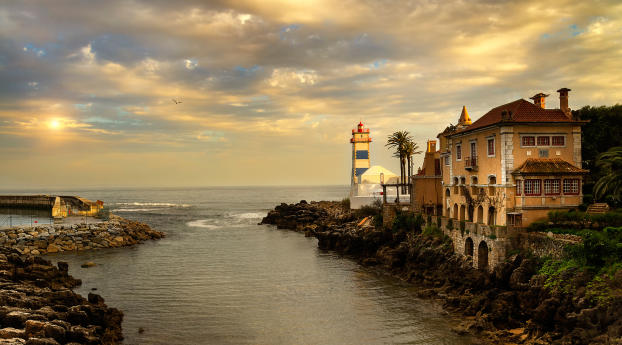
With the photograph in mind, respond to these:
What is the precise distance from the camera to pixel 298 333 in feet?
75.7

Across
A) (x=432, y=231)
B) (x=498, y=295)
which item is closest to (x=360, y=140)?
(x=432, y=231)

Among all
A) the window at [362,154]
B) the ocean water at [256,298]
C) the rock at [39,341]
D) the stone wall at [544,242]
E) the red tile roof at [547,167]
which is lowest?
the ocean water at [256,298]

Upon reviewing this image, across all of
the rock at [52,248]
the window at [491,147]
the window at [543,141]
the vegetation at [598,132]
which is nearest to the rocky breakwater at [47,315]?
the rock at [52,248]

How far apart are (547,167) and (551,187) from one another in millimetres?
1347

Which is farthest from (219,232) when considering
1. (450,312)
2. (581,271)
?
(581,271)

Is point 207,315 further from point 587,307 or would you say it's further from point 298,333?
point 587,307

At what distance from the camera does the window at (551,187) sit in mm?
30406

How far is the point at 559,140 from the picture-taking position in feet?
103

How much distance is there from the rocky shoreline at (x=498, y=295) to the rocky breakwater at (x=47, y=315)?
16.8m

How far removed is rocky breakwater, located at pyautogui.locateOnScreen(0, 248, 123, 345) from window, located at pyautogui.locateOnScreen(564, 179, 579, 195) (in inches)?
1103

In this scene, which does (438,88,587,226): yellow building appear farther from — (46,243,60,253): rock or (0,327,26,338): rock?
(46,243,60,253): rock

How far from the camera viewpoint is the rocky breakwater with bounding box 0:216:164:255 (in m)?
45.6

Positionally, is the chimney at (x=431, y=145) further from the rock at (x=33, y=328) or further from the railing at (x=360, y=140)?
the rock at (x=33, y=328)

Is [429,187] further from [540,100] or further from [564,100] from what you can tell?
[564,100]
